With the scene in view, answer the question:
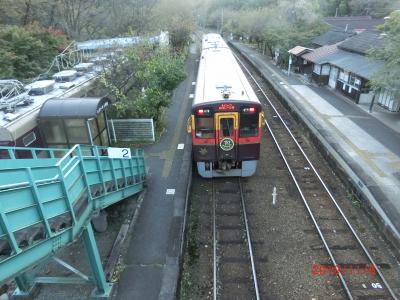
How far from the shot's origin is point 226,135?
10.6 meters

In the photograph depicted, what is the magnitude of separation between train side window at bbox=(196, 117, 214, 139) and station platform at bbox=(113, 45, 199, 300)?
1.84 metres

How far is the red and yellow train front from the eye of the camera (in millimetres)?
10242

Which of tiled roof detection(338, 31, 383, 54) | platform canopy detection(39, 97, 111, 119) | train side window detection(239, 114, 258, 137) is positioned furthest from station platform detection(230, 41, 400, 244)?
platform canopy detection(39, 97, 111, 119)

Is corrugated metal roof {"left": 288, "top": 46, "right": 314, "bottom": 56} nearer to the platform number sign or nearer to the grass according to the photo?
the grass

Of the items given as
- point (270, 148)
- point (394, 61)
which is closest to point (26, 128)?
point (270, 148)

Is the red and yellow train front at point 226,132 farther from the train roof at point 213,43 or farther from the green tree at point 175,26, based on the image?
the green tree at point 175,26

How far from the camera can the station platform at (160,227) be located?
7.40m

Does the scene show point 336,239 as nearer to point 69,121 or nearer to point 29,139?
point 69,121

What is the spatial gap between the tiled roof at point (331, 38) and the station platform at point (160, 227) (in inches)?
785

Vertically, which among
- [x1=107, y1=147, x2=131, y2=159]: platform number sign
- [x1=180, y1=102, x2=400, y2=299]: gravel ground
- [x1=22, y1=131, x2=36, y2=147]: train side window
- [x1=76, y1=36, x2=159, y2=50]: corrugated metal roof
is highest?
[x1=76, y1=36, x2=159, y2=50]: corrugated metal roof

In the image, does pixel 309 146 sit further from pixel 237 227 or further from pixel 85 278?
pixel 85 278

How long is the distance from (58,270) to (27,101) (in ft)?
21.5

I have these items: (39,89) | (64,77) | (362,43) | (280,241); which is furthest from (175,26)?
(280,241)

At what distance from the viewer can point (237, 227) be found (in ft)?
31.6
